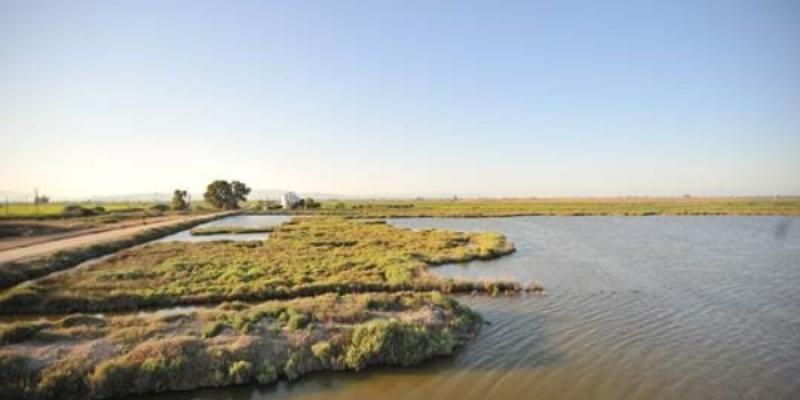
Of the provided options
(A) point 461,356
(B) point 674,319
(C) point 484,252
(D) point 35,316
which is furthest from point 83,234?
(B) point 674,319

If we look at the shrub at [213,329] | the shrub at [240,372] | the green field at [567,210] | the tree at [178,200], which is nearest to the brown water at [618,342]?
the shrub at [240,372]

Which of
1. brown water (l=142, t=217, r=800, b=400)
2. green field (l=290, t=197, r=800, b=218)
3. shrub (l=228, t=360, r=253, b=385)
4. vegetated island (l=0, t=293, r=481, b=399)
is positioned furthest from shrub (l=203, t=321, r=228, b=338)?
green field (l=290, t=197, r=800, b=218)

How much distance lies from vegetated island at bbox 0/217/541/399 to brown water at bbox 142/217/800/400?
61 cm

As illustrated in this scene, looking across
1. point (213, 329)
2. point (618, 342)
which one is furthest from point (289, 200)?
point (618, 342)

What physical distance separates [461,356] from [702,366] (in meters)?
6.74

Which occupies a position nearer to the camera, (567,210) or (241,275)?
(241,275)

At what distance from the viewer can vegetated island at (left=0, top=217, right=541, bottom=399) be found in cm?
1274

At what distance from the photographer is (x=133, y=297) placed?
21.6 metres

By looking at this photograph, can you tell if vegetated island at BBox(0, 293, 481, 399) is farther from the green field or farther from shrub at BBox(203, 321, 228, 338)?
the green field

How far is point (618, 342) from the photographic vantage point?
52.7ft

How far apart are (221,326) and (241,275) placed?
11.0m

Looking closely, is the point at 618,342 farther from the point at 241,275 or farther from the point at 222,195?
the point at 222,195

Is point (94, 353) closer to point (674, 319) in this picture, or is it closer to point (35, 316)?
point (35, 316)

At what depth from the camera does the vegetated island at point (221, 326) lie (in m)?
12.7
